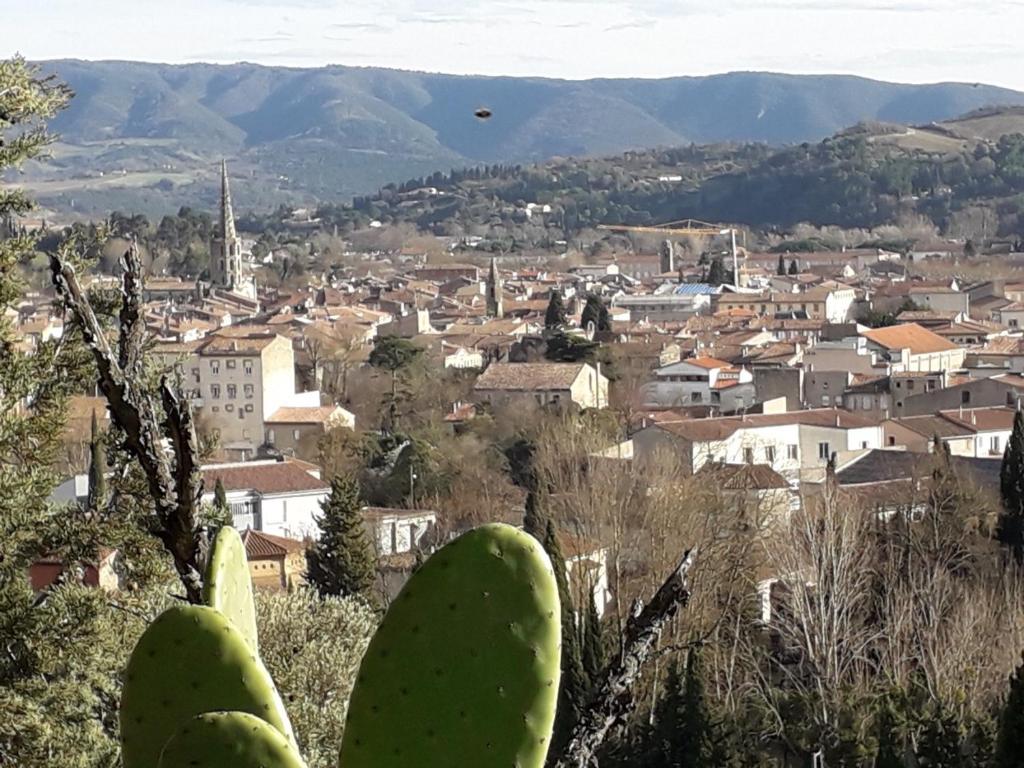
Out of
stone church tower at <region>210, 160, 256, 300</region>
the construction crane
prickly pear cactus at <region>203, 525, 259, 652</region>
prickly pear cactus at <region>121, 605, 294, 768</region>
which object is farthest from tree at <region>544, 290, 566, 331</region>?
the construction crane

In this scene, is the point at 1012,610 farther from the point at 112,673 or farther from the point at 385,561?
the point at 112,673

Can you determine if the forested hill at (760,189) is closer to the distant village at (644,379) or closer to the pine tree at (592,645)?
the distant village at (644,379)

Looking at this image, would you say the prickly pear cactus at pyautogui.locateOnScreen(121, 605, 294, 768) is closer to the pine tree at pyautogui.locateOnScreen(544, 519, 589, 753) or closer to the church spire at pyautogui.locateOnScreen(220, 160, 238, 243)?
the pine tree at pyautogui.locateOnScreen(544, 519, 589, 753)

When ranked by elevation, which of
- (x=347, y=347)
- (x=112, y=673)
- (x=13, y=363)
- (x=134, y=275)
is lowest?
(x=347, y=347)

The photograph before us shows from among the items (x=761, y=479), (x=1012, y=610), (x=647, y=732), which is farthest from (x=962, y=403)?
(x=647, y=732)

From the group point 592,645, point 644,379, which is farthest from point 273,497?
point 644,379

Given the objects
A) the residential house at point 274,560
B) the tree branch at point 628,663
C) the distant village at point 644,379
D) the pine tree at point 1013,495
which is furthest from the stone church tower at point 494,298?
the tree branch at point 628,663

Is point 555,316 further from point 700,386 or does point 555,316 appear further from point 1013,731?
point 1013,731

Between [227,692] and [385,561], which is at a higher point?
[227,692]
